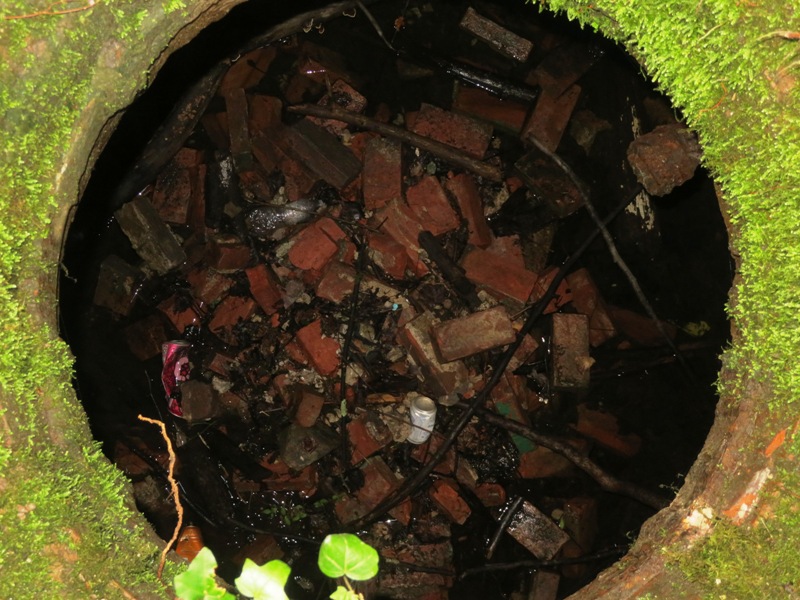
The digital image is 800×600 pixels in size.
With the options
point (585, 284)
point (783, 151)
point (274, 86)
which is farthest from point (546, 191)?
point (783, 151)

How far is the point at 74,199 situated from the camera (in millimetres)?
1696

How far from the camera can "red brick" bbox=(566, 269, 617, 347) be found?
421 cm

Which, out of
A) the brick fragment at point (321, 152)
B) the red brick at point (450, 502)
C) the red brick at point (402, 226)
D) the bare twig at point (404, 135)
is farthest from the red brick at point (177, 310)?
the red brick at point (450, 502)

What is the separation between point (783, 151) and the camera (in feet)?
5.23

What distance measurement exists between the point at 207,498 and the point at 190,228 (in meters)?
2.07

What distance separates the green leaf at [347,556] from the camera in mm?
1083

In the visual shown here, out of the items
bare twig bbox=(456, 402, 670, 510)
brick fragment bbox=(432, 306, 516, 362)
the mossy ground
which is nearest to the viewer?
the mossy ground

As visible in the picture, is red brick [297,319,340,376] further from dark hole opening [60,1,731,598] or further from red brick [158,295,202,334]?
red brick [158,295,202,334]

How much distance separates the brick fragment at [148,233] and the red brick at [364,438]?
6.12 feet

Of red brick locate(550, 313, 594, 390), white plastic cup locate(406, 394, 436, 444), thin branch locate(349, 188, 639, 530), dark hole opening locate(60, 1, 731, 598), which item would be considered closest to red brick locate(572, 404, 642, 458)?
dark hole opening locate(60, 1, 731, 598)

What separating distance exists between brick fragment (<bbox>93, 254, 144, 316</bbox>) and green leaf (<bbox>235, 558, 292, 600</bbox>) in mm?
3611

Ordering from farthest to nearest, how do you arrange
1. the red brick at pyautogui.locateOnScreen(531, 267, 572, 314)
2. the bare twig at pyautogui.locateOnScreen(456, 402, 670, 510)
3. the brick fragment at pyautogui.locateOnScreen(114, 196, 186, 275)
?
1. the red brick at pyautogui.locateOnScreen(531, 267, 572, 314)
2. the brick fragment at pyautogui.locateOnScreen(114, 196, 186, 275)
3. the bare twig at pyautogui.locateOnScreen(456, 402, 670, 510)

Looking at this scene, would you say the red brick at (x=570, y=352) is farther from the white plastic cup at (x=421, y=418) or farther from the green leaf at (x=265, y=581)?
the green leaf at (x=265, y=581)

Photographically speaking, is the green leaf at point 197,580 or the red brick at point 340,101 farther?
the red brick at point 340,101
